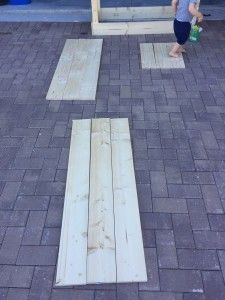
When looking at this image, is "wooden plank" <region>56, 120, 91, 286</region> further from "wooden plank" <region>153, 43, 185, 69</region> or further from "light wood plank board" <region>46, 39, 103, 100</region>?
"wooden plank" <region>153, 43, 185, 69</region>

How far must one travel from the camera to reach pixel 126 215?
3477 millimetres

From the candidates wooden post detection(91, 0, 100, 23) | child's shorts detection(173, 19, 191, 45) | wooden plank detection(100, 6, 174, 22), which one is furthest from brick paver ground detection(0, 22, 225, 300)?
wooden plank detection(100, 6, 174, 22)

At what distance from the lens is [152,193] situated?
12.4 feet

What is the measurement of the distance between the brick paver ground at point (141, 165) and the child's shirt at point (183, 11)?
84 centimetres

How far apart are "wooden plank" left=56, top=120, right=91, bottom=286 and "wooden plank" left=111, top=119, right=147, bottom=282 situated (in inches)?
12.8

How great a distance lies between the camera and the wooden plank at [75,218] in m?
3.03

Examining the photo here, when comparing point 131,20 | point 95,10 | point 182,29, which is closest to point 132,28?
point 131,20

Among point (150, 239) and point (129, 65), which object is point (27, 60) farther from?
point (150, 239)

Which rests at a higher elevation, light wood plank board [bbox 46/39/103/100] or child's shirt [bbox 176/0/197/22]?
child's shirt [bbox 176/0/197/22]

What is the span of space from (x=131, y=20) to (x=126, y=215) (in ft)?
18.6

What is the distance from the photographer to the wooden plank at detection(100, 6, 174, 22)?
7.75 m

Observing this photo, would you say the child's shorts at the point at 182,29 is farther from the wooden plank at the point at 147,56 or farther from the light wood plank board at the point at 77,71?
the light wood plank board at the point at 77,71

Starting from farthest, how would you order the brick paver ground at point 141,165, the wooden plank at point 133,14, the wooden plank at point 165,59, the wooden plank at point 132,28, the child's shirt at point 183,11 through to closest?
the wooden plank at point 133,14
the wooden plank at point 132,28
the wooden plank at point 165,59
the child's shirt at point 183,11
the brick paver ground at point 141,165

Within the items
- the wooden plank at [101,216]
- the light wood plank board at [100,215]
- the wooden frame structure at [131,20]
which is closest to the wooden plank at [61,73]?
the wooden frame structure at [131,20]
